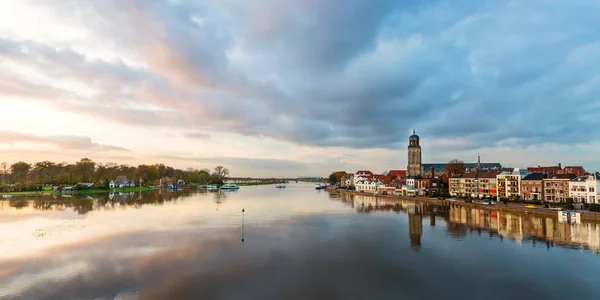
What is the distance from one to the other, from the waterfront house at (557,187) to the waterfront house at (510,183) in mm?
5490

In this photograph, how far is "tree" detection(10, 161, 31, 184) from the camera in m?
102

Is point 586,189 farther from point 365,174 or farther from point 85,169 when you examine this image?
point 85,169

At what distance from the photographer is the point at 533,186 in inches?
2146

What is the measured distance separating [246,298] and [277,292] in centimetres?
156

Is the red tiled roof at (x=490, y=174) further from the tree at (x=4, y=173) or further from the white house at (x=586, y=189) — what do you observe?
the tree at (x=4, y=173)


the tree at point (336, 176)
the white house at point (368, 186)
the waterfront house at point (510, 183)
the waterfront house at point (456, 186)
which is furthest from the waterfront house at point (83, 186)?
the waterfront house at point (510, 183)

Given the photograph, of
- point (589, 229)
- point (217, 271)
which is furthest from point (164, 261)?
point (589, 229)

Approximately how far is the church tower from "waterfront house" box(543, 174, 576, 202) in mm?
57859

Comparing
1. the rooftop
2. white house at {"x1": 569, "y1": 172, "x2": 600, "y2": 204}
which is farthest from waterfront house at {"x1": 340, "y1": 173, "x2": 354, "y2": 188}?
white house at {"x1": 569, "y1": 172, "x2": 600, "y2": 204}

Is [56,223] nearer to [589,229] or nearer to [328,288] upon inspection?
[328,288]

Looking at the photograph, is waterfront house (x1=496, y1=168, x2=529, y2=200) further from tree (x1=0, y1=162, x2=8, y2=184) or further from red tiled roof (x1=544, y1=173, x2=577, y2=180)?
tree (x1=0, y1=162, x2=8, y2=184)

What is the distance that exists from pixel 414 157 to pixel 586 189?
67470 mm

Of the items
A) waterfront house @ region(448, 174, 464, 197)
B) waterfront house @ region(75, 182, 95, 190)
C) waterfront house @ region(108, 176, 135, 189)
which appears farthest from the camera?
waterfront house @ region(108, 176, 135, 189)

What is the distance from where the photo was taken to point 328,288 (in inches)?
617
